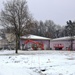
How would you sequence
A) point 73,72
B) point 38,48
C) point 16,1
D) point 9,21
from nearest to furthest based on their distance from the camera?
1. point 73,72
2. point 9,21
3. point 16,1
4. point 38,48

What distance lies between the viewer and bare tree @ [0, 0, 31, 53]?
5196cm

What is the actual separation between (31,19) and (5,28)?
587cm

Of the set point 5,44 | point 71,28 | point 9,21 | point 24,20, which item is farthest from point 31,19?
point 71,28

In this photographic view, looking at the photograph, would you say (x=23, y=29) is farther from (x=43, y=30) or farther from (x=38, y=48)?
(x=43, y=30)

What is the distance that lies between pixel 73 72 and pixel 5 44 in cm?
7262

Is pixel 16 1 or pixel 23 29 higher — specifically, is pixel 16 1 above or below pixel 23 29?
above

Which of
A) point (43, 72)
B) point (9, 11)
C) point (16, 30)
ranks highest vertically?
point (9, 11)

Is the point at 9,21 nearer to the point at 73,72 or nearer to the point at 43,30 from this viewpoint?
the point at 73,72

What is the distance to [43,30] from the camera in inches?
5404

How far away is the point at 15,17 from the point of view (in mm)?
52500

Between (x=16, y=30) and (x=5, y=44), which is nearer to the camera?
(x=16, y=30)

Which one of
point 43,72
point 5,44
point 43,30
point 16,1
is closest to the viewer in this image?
point 43,72

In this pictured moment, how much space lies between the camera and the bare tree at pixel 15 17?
52.0 m

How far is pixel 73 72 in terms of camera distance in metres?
15.2
